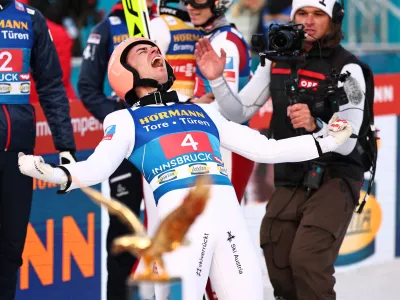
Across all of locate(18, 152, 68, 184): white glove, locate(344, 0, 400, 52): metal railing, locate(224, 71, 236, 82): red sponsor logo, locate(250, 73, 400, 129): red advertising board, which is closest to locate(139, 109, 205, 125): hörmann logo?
locate(18, 152, 68, 184): white glove

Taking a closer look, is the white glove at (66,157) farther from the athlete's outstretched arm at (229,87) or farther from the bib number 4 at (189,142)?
the bib number 4 at (189,142)

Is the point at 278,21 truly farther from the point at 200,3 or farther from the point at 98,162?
the point at 98,162

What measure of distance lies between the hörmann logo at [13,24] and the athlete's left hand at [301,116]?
1509mm

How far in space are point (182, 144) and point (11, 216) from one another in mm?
1242

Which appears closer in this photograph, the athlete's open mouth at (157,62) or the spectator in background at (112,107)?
the athlete's open mouth at (157,62)

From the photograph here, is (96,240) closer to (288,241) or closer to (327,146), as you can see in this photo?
(288,241)

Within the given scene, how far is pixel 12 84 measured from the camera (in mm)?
5852

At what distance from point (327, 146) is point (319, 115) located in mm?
532

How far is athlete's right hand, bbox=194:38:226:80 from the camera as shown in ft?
19.9

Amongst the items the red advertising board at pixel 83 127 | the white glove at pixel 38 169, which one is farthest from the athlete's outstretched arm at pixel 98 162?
the red advertising board at pixel 83 127

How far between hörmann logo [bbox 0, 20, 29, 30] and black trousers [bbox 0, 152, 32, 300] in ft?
2.24

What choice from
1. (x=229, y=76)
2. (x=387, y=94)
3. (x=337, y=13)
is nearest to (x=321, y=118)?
(x=337, y=13)

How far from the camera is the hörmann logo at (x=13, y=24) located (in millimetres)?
5840

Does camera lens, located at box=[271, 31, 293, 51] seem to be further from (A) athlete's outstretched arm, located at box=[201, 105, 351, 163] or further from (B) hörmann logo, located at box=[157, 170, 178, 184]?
(B) hörmann logo, located at box=[157, 170, 178, 184]
